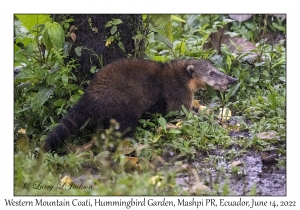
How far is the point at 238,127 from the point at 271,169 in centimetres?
119

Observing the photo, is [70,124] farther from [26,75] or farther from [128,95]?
[26,75]

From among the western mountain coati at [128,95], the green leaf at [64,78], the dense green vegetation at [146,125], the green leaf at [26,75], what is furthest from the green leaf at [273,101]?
the green leaf at [26,75]

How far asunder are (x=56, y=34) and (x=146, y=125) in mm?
1596

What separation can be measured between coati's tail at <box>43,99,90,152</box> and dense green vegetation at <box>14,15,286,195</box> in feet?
0.61

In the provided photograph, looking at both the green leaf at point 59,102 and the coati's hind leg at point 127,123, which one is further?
the green leaf at point 59,102

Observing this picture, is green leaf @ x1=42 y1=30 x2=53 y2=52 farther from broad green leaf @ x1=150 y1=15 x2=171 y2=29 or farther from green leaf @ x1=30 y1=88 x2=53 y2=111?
broad green leaf @ x1=150 y1=15 x2=171 y2=29

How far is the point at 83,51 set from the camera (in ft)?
24.3

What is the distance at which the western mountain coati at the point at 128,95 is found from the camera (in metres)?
6.84

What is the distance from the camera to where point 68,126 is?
266 inches

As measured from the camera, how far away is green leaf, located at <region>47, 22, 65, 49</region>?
6.90 m

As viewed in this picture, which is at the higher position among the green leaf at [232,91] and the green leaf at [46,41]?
the green leaf at [46,41]
